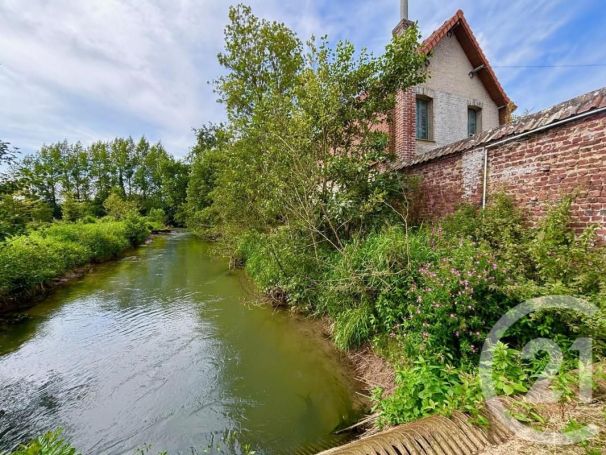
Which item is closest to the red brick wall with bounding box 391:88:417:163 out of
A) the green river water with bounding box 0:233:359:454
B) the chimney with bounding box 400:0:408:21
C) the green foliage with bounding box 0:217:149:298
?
the chimney with bounding box 400:0:408:21

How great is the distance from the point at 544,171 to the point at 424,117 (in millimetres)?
5976

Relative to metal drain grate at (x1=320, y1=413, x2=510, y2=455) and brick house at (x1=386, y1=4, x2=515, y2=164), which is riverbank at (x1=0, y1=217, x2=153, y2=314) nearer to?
metal drain grate at (x1=320, y1=413, x2=510, y2=455)

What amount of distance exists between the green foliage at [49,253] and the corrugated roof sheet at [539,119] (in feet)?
27.4

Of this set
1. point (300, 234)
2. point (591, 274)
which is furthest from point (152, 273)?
point (591, 274)

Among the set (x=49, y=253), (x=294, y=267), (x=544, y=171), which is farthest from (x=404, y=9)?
(x=49, y=253)

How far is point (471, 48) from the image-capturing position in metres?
10.0

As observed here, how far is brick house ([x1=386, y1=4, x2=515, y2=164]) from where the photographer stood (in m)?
8.99

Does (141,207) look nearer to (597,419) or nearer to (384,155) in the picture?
(384,155)

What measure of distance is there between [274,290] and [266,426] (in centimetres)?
387

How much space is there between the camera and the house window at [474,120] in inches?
422

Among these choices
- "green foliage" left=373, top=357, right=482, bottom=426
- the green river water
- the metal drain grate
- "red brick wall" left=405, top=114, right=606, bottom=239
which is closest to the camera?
the metal drain grate

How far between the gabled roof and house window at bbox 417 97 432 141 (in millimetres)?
1459

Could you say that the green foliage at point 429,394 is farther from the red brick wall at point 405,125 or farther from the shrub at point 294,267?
the red brick wall at point 405,125

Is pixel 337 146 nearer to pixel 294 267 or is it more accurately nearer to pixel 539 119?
pixel 294 267
